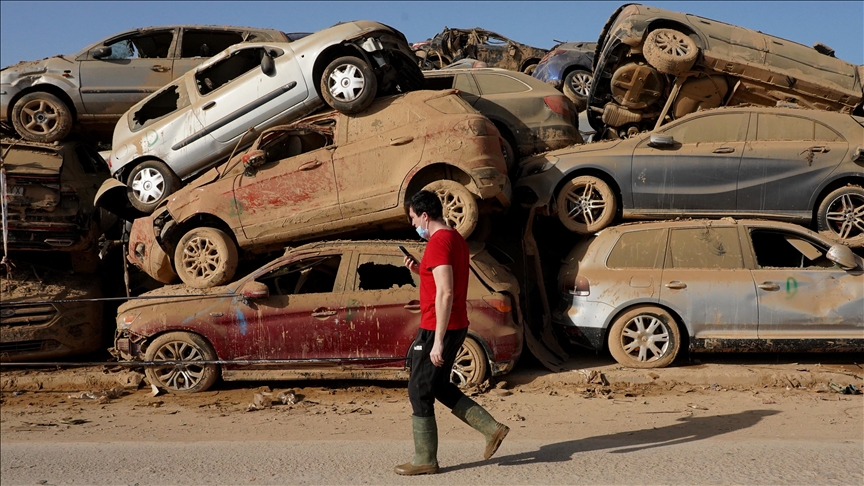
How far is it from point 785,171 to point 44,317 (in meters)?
8.55

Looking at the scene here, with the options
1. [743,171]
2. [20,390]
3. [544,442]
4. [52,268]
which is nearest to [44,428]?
[20,390]

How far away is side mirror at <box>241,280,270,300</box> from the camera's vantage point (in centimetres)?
782

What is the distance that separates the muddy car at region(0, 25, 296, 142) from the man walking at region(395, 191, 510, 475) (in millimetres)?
7810

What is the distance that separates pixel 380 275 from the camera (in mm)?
8102

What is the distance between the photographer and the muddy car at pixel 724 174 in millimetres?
9258

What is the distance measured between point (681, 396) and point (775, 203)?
117 inches

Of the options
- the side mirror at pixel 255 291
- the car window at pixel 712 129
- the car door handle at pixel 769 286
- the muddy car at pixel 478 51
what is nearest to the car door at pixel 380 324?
the side mirror at pixel 255 291

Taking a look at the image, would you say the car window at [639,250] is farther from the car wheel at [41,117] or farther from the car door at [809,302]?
the car wheel at [41,117]

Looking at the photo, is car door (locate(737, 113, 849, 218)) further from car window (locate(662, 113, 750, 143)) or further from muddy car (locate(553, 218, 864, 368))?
muddy car (locate(553, 218, 864, 368))

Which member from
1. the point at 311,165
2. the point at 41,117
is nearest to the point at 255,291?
the point at 311,165

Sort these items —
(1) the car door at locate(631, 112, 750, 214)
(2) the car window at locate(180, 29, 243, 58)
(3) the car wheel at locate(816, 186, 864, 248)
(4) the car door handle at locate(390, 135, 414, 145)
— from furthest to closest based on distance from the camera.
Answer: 1. (2) the car window at locate(180, 29, 243, 58)
2. (1) the car door at locate(631, 112, 750, 214)
3. (3) the car wheel at locate(816, 186, 864, 248)
4. (4) the car door handle at locate(390, 135, 414, 145)

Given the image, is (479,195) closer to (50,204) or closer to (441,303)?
(441,303)

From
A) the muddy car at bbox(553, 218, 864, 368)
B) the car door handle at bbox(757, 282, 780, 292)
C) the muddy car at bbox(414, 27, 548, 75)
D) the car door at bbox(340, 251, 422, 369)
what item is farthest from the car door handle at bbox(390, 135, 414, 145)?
the muddy car at bbox(414, 27, 548, 75)

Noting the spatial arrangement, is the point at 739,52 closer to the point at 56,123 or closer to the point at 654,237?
the point at 654,237
